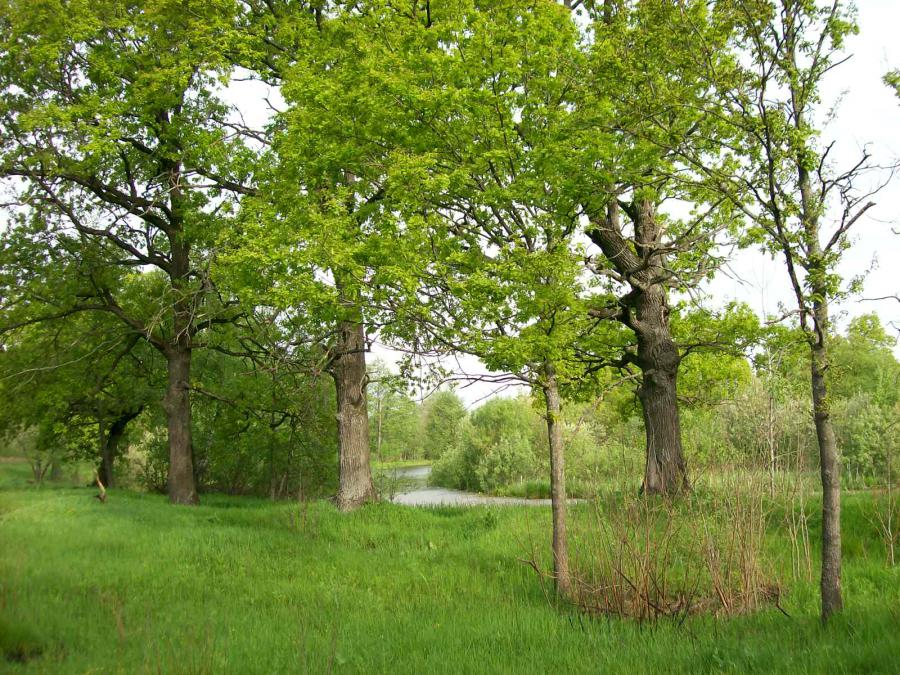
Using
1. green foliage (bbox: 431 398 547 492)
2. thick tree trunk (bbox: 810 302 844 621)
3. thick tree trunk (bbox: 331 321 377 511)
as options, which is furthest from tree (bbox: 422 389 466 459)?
thick tree trunk (bbox: 810 302 844 621)

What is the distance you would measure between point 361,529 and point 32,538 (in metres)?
5.41

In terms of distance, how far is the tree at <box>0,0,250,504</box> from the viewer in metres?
13.2

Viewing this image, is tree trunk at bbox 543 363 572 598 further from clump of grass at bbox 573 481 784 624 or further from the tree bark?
the tree bark

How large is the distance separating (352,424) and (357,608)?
252 inches

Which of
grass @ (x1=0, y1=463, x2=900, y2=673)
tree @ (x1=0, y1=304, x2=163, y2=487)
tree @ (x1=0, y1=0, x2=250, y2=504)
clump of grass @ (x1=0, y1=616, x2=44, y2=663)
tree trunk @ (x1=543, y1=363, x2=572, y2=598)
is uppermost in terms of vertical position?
tree @ (x1=0, y1=0, x2=250, y2=504)

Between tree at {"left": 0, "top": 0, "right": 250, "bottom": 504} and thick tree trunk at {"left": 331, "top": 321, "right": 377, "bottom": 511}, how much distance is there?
9.81ft

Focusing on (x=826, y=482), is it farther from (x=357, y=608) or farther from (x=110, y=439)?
(x=110, y=439)

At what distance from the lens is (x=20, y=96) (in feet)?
46.6

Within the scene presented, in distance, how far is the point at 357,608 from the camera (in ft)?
22.8

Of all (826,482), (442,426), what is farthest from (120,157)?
(442,426)

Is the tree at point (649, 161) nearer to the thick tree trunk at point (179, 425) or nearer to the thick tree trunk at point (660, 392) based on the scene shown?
the thick tree trunk at point (660, 392)

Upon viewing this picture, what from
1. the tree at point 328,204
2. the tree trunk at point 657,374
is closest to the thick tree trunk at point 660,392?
the tree trunk at point 657,374

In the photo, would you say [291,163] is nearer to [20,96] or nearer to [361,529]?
[361,529]

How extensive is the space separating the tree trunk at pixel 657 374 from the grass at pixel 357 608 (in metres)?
2.73
